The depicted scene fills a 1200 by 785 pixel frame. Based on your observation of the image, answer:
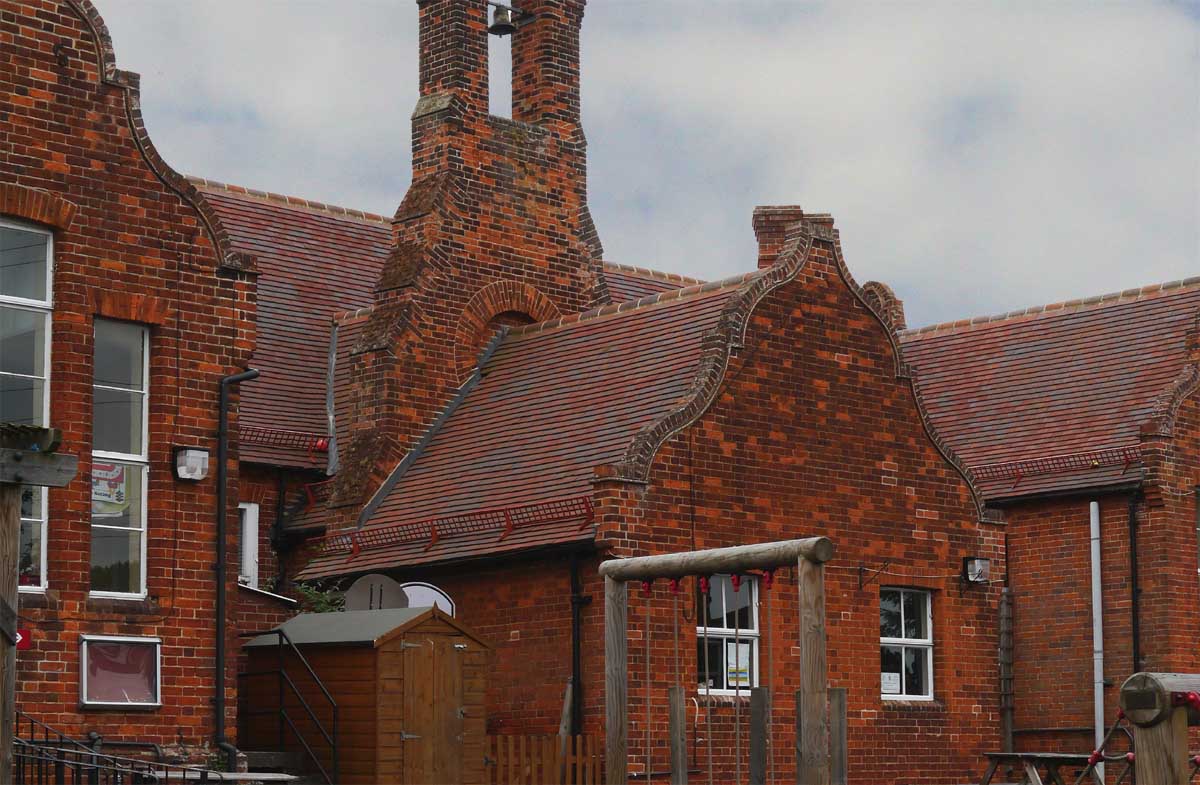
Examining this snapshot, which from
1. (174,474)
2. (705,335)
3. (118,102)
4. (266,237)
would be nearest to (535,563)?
(705,335)

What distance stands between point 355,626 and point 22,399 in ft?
13.9

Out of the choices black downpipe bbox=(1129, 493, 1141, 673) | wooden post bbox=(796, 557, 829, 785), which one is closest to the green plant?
wooden post bbox=(796, 557, 829, 785)

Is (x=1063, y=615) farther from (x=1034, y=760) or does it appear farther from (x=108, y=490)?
(x=108, y=490)

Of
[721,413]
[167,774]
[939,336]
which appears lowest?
[167,774]

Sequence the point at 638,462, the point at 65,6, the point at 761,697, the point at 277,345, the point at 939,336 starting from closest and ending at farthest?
the point at 761,697 < the point at 65,6 < the point at 638,462 < the point at 277,345 < the point at 939,336

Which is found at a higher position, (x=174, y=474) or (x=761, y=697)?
(x=174, y=474)

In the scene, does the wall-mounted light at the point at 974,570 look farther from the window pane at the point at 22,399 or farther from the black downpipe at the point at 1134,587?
the window pane at the point at 22,399

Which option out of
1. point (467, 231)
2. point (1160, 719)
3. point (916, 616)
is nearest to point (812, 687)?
point (1160, 719)

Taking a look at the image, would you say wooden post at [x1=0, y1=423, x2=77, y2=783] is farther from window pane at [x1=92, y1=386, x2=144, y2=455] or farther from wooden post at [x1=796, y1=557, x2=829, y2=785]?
wooden post at [x1=796, y1=557, x2=829, y2=785]

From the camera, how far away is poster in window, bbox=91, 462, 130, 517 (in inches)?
755

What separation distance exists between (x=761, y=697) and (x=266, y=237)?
15.1 m

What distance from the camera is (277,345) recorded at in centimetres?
2814

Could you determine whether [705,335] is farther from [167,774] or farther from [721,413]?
[167,774]

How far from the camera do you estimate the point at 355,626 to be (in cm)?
2062
